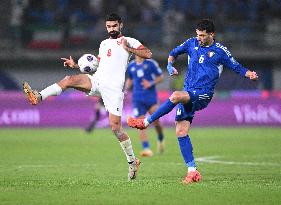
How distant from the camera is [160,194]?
9914 millimetres

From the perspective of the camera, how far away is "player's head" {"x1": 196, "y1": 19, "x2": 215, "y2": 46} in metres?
11.6

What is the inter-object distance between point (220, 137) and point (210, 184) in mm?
13157

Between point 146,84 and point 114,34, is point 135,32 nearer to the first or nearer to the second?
point 146,84

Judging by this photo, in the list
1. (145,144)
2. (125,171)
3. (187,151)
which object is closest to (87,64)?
(187,151)

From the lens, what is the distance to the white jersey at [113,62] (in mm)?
12258

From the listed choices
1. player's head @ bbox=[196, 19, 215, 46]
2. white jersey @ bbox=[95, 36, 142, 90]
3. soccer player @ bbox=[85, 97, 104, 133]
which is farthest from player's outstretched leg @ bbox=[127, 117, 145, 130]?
soccer player @ bbox=[85, 97, 104, 133]

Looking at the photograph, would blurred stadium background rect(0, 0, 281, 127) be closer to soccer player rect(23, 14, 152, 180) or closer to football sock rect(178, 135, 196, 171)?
soccer player rect(23, 14, 152, 180)

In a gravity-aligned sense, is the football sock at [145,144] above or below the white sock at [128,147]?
below

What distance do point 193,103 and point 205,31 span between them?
107cm

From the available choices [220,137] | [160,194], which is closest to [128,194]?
[160,194]

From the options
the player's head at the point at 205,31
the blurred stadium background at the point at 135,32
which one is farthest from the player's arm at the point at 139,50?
the blurred stadium background at the point at 135,32

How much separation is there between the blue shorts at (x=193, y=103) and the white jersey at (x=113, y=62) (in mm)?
1064

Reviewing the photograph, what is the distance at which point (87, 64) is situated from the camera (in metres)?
12.1

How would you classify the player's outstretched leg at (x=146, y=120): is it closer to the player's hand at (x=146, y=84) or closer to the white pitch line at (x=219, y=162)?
the white pitch line at (x=219, y=162)
